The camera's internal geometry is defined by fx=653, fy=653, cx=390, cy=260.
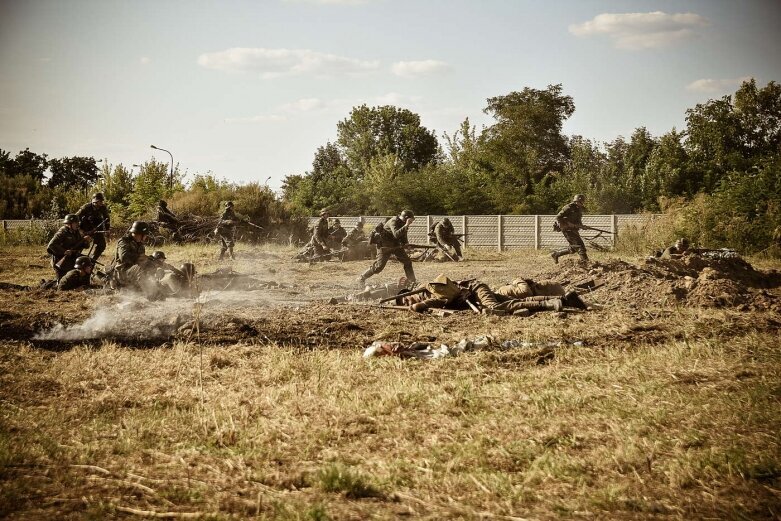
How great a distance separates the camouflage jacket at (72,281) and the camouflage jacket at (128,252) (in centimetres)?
132

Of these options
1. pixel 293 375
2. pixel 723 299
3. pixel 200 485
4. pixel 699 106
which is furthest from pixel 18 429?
pixel 699 106

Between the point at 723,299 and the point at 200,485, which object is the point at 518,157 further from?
the point at 200,485

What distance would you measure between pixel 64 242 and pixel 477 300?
26.1 ft

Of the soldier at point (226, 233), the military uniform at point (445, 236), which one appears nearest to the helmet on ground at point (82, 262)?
the soldier at point (226, 233)

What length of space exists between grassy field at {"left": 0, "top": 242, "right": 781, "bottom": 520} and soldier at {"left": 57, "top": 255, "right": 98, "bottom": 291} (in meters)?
4.28

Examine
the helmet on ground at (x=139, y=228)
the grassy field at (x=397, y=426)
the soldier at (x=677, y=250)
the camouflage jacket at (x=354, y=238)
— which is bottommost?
the grassy field at (x=397, y=426)

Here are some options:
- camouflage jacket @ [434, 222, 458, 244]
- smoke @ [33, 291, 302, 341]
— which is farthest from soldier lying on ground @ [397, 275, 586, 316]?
camouflage jacket @ [434, 222, 458, 244]

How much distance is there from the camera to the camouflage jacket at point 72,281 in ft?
38.3

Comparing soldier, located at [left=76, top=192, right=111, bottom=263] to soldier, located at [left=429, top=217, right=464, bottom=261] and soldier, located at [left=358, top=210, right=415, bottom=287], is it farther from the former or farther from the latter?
soldier, located at [left=429, top=217, right=464, bottom=261]

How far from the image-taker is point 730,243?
18.3 metres

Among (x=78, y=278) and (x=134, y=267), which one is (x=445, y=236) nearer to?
(x=134, y=267)

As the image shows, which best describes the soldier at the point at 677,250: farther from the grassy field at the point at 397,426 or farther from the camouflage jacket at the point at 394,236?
the grassy field at the point at 397,426

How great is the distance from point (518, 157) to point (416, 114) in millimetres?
19256

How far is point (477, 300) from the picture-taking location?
380 inches
